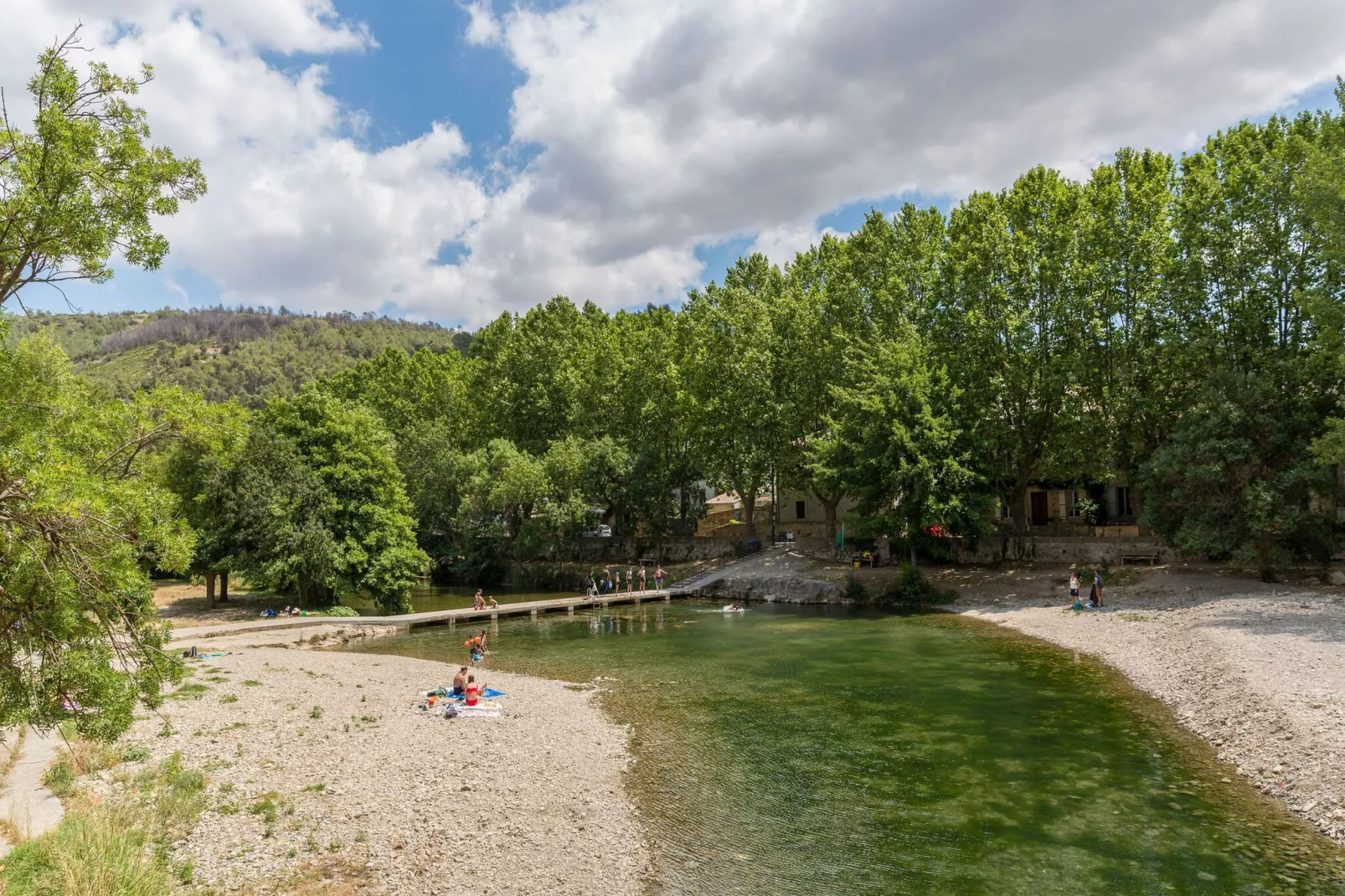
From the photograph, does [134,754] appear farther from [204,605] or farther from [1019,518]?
[1019,518]

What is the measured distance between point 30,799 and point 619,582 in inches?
1591

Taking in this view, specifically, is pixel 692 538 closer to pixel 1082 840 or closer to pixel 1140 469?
pixel 1140 469

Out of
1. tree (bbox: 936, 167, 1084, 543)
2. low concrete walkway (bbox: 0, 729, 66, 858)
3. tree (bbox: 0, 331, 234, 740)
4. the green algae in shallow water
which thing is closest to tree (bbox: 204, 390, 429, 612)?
the green algae in shallow water

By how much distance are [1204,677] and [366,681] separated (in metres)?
23.2

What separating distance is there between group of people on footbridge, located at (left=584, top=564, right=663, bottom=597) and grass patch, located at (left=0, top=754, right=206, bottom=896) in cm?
3236

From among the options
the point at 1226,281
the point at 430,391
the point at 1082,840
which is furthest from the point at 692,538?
the point at 1082,840

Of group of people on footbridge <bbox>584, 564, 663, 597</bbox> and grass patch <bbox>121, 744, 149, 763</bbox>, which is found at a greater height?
grass patch <bbox>121, 744, 149, 763</bbox>

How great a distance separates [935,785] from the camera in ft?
46.2

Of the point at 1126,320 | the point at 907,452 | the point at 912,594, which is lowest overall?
the point at 912,594

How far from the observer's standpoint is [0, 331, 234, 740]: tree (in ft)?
22.9

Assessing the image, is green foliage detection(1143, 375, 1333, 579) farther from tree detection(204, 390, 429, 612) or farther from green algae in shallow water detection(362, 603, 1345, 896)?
tree detection(204, 390, 429, 612)

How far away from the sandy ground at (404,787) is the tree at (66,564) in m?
3.73

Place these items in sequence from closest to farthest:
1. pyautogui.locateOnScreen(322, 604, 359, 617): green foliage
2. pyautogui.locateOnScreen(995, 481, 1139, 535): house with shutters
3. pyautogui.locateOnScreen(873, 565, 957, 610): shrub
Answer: pyautogui.locateOnScreen(322, 604, 359, 617): green foliage
pyautogui.locateOnScreen(873, 565, 957, 610): shrub
pyautogui.locateOnScreen(995, 481, 1139, 535): house with shutters

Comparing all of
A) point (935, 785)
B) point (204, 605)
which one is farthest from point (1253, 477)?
point (204, 605)
